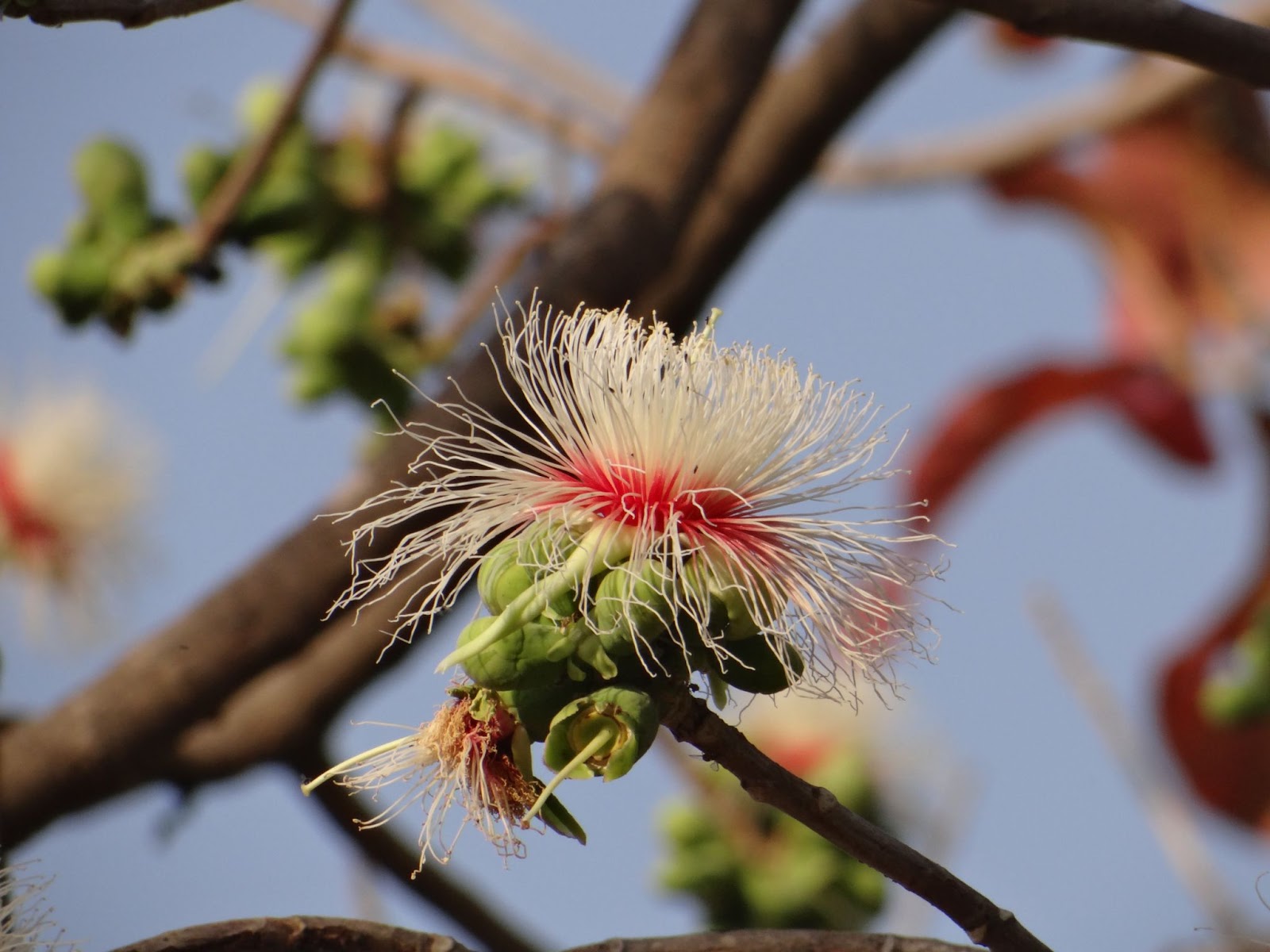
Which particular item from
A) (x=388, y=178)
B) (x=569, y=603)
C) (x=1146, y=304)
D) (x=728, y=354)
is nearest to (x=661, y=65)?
(x=388, y=178)

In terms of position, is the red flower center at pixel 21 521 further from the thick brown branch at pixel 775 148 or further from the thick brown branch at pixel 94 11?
the thick brown branch at pixel 94 11

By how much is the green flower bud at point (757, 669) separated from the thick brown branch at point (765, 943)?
0.43 feet

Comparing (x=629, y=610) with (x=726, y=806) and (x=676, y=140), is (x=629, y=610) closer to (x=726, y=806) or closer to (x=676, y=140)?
(x=676, y=140)

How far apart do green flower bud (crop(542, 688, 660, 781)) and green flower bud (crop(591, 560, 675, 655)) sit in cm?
3

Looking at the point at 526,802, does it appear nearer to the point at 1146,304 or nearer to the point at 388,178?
the point at 388,178

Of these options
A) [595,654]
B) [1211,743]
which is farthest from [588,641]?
[1211,743]

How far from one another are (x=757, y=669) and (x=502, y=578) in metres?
0.15

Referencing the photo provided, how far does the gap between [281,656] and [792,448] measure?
0.83 metres

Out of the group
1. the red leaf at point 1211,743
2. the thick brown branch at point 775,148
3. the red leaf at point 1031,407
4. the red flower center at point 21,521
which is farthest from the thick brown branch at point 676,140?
the red leaf at point 1031,407

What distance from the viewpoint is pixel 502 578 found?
0.78 metres

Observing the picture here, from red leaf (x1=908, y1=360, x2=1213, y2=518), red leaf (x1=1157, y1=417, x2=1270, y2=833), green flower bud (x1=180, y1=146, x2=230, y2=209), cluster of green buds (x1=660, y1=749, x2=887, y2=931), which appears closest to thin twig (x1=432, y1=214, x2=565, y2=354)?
green flower bud (x1=180, y1=146, x2=230, y2=209)

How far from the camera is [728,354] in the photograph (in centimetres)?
89

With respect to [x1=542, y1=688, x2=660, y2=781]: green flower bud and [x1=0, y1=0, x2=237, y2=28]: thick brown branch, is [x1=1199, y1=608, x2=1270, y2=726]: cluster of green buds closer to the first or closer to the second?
[x1=542, y1=688, x2=660, y2=781]: green flower bud

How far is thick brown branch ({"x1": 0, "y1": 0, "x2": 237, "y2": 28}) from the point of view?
2.49 feet
